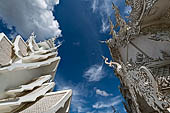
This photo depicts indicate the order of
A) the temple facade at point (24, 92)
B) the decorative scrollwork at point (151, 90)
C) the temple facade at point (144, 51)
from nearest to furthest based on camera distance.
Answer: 1. the decorative scrollwork at point (151, 90)
2. the temple facade at point (24, 92)
3. the temple facade at point (144, 51)

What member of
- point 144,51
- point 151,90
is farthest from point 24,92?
point 144,51

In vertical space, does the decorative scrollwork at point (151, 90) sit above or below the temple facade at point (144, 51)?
below

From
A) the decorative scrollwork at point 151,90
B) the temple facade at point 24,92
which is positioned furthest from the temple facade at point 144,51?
the temple facade at point 24,92

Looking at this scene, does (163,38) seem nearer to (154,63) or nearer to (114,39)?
(154,63)

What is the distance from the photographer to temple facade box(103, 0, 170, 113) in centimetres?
303

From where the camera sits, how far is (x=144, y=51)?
5.30 m

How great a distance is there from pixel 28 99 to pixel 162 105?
400 centimetres

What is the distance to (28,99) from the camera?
9.81 ft

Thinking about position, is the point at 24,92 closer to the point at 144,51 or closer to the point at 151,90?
the point at 151,90

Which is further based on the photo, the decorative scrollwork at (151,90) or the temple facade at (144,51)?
the temple facade at (144,51)

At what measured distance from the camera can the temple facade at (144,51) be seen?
9.94 ft

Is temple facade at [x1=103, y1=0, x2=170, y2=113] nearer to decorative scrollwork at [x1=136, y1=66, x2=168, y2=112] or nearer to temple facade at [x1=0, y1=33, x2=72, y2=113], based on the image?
decorative scrollwork at [x1=136, y1=66, x2=168, y2=112]

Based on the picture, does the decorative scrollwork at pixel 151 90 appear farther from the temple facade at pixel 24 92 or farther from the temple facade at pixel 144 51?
the temple facade at pixel 24 92

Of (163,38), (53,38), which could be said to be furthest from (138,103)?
(53,38)
